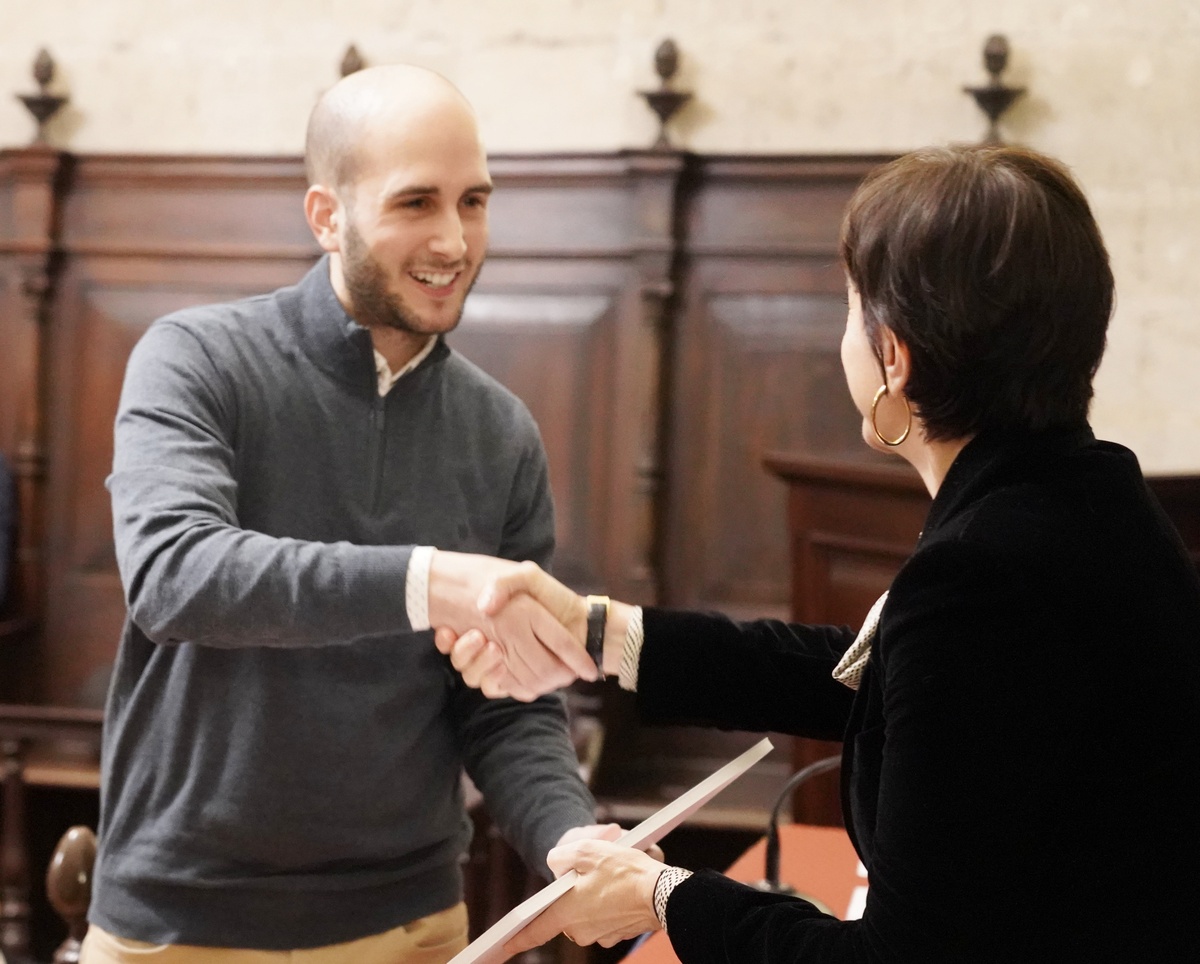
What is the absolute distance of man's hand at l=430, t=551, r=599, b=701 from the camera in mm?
1658

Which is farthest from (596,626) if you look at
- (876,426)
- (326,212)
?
(326,212)

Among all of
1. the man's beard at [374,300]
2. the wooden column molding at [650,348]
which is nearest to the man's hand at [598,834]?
the man's beard at [374,300]

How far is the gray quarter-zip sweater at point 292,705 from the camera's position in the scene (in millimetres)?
1838

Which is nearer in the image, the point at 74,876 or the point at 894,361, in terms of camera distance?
the point at 894,361

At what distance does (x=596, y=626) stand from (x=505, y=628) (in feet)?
0.39

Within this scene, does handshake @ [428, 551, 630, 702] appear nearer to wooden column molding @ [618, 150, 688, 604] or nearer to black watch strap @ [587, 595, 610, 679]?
black watch strap @ [587, 595, 610, 679]

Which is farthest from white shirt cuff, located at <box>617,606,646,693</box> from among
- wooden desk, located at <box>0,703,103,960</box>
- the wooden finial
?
wooden desk, located at <box>0,703,103,960</box>

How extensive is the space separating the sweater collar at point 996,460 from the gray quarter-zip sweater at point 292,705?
2.40 feet

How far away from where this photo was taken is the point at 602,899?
1461mm

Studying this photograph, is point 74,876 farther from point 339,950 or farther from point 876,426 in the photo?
point 876,426

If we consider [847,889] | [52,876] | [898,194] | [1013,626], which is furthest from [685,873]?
[52,876]

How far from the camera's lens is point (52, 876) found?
2.06 metres

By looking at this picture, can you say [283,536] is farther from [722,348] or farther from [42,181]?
[42,181]

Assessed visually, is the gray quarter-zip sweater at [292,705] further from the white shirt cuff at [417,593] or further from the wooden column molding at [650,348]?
the wooden column molding at [650,348]
